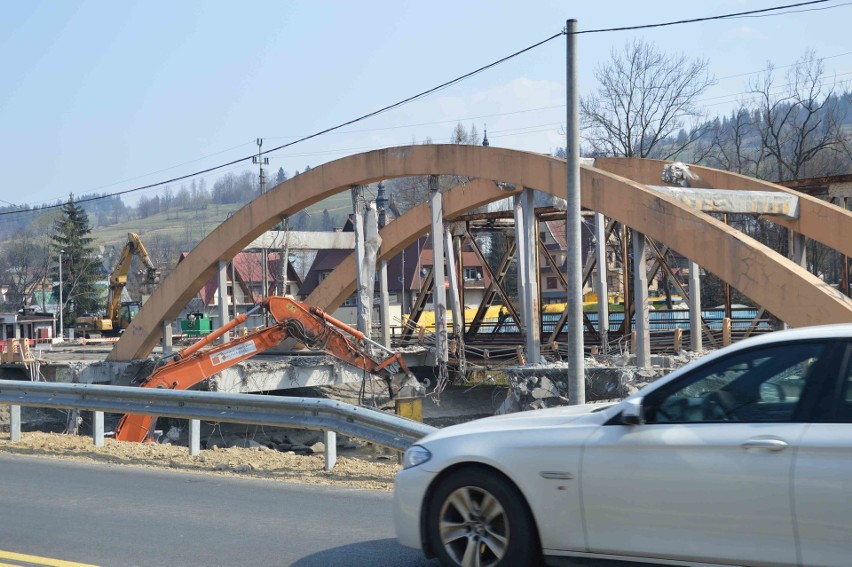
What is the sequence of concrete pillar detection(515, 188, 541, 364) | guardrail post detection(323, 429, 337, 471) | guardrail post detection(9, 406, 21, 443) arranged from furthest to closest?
concrete pillar detection(515, 188, 541, 364), guardrail post detection(9, 406, 21, 443), guardrail post detection(323, 429, 337, 471)

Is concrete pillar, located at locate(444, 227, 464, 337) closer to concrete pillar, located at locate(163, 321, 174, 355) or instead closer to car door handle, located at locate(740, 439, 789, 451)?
concrete pillar, located at locate(163, 321, 174, 355)

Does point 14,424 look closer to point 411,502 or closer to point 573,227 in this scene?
point 573,227

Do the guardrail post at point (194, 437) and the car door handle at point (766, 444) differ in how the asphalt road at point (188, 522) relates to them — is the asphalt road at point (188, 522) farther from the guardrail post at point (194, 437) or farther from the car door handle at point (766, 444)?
the car door handle at point (766, 444)

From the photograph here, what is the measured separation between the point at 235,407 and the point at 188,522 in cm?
356

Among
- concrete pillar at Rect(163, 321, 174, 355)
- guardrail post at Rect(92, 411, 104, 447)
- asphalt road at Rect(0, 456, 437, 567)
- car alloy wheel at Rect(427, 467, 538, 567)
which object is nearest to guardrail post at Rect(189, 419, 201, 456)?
asphalt road at Rect(0, 456, 437, 567)

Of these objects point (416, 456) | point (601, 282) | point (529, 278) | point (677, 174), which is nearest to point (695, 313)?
point (601, 282)

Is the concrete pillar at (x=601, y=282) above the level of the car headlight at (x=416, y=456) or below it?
above

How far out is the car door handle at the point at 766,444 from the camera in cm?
500

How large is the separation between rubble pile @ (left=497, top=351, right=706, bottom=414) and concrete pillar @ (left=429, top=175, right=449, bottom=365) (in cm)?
416

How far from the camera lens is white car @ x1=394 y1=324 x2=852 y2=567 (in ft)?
16.2

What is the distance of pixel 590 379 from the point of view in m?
20.8

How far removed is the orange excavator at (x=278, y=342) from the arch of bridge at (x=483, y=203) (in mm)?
3150

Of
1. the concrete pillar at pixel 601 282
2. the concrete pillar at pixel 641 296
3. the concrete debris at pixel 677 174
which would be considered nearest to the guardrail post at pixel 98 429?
the concrete pillar at pixel 641 296

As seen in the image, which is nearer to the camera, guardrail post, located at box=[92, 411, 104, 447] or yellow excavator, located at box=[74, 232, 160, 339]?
guardrail post, located at box=[92, 411, 104, 447]
